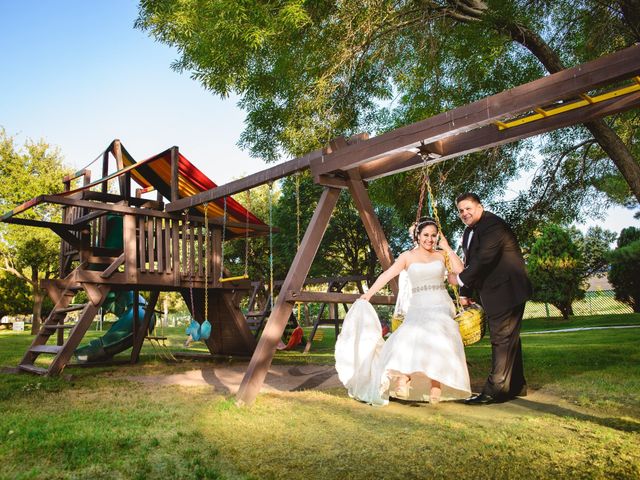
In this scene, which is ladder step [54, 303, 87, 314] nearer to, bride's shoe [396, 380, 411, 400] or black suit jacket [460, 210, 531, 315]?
bride's shoe [396, 380, 411, 400]

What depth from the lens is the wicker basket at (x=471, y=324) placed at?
5312 millimetres

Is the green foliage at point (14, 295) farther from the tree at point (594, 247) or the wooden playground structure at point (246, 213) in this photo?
the tree at point (594, 247)

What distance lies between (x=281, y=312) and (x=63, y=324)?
16.3ft

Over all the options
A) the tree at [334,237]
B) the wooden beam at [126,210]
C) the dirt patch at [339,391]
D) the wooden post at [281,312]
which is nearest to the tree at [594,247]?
the tree at [334,237]

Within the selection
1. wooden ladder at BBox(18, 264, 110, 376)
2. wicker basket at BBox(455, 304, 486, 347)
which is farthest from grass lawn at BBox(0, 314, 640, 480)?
wooden ladder at BBox(18, 264, 110, 376)

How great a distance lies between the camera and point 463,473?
321 cm

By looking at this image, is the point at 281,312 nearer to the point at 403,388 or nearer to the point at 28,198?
the point at 403,388

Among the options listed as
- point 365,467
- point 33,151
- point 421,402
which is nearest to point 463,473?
point 365,467

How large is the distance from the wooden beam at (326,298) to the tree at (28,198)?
Answer: 953 inches

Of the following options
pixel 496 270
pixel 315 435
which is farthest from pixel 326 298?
pixel 315 435

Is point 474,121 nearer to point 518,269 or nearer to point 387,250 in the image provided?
point 518,269

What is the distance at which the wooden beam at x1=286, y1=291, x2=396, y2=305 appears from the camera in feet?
19.2

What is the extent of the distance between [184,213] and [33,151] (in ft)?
74.9

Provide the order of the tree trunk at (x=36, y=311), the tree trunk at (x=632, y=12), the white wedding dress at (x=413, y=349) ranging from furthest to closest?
the tree trunk at (x=36, y=311)
the tree trunk at (x=632, y=12)
the white wedding dress at (x=413, y=349)
